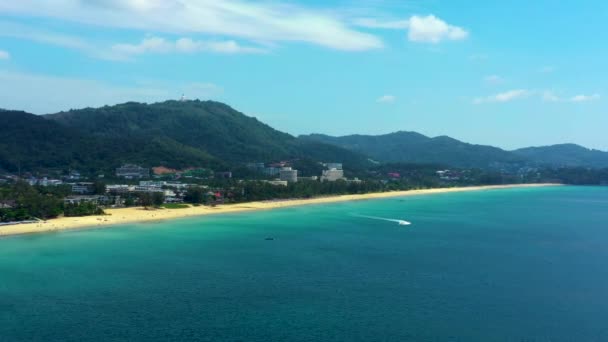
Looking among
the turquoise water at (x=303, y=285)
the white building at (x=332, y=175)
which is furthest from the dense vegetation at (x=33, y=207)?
the white building at (x=332, y=175)

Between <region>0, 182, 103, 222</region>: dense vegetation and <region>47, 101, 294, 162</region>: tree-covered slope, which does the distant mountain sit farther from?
<region>0, 182, 103, 222</region>: dense vegetation

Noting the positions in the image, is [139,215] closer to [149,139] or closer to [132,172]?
[132,172]

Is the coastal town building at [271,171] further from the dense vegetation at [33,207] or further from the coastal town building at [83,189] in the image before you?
the dense vegetation at [33,207]

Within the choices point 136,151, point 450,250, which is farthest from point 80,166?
point 450,250

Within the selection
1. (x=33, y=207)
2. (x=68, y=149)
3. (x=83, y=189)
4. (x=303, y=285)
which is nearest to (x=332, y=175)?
(x=68, y=149)

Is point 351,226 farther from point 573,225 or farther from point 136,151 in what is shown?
point 136,151

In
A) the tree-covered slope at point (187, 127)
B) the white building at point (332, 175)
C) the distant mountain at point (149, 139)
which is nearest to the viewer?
the distant mountain at point (149, 139)

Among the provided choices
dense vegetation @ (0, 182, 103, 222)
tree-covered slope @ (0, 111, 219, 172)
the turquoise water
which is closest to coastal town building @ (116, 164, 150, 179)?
tree-covered slope @ (0, 111, 219, 172)
